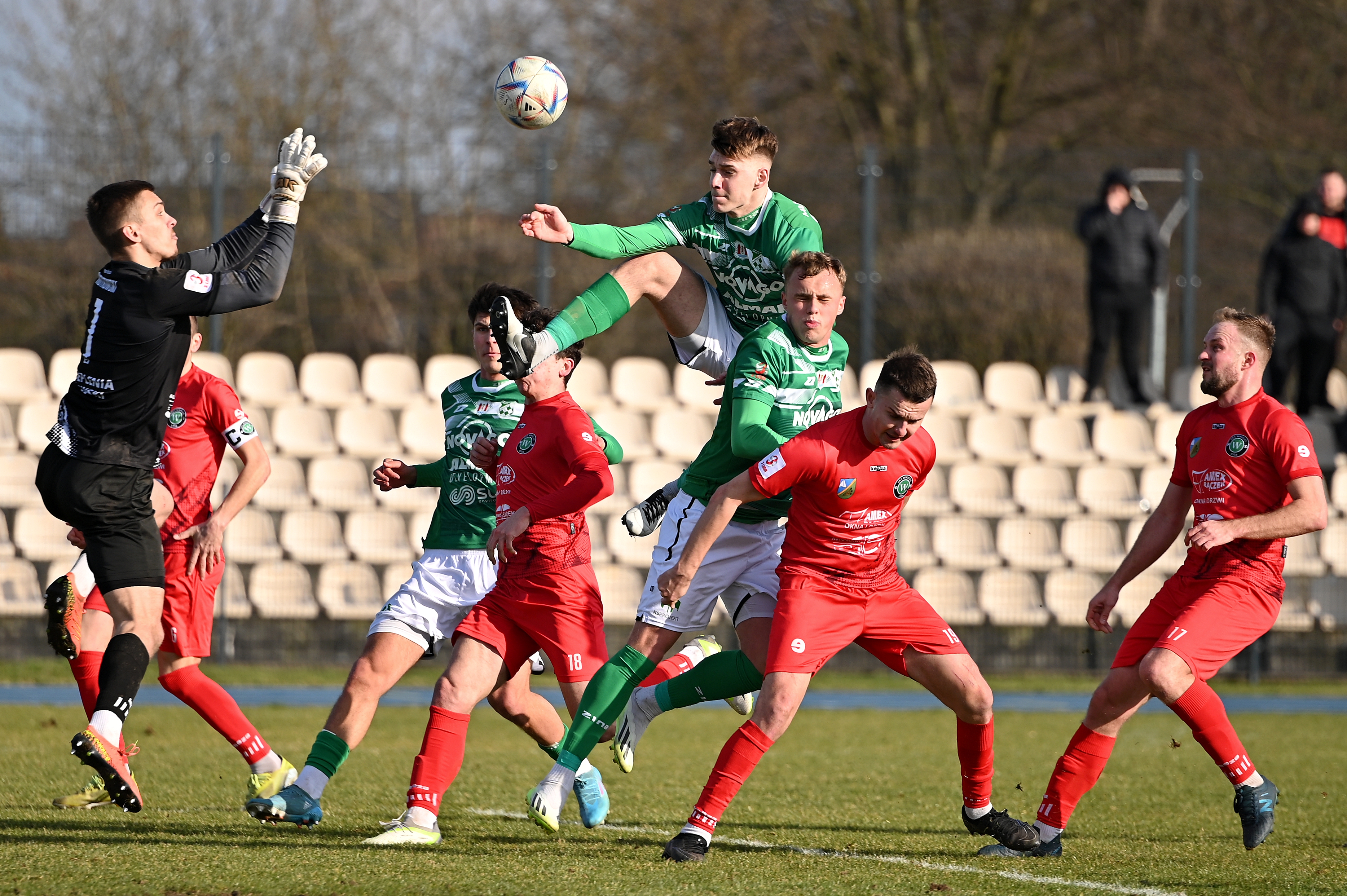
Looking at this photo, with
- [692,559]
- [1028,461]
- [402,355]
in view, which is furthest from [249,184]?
[692,559]

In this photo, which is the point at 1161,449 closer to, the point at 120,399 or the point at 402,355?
the point at 402,355

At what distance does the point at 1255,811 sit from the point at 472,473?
10.6 feet

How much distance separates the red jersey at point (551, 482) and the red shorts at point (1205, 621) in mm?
2056

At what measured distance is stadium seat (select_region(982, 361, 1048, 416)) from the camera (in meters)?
13.9

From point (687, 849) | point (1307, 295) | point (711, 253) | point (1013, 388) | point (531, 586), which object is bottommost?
point (687, 849)

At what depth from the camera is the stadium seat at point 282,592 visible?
38.3 feet

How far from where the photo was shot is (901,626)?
5.18 m

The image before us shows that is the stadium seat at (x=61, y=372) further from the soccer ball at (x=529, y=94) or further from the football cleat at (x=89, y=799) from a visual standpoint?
the soccer ball at (x=529, y=94)

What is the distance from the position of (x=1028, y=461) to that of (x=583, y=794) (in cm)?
839

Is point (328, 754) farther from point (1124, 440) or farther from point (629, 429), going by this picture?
point (1124, 440)

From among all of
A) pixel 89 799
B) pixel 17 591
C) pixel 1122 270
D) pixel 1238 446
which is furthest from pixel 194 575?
pixel 1122 270

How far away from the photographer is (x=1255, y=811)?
5.23 meters

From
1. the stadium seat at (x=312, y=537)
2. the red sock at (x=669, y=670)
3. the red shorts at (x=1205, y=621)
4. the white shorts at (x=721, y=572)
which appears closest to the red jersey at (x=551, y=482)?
the white shorts at (x=721, y=572)

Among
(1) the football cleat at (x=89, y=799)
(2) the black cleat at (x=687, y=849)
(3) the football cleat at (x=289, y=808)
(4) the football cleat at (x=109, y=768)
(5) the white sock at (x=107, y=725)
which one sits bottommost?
(1) the football cleat at (x=89, y=799)
